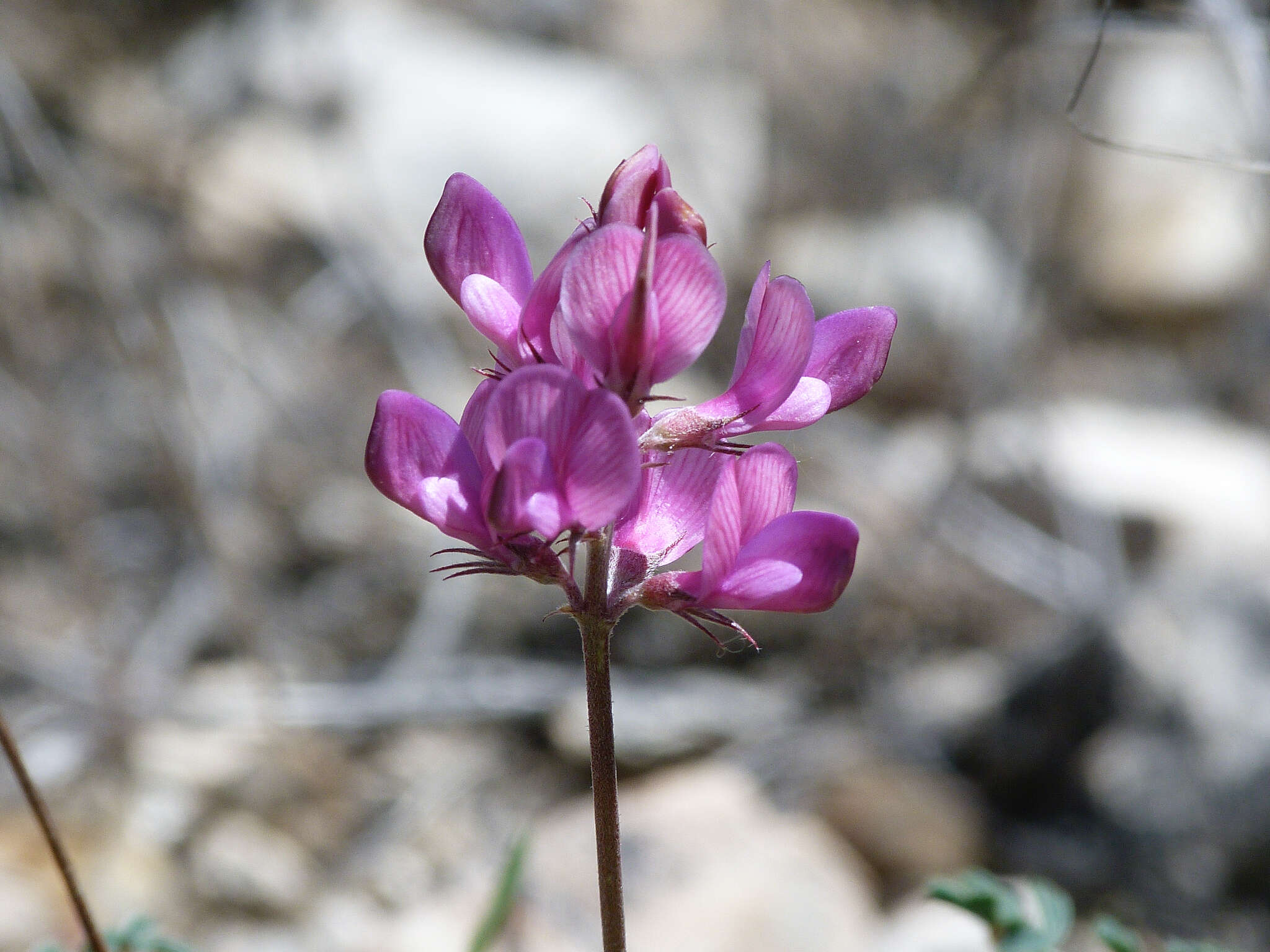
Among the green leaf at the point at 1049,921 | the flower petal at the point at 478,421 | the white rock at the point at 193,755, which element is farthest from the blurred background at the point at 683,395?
the flower petal at the point at 478,421

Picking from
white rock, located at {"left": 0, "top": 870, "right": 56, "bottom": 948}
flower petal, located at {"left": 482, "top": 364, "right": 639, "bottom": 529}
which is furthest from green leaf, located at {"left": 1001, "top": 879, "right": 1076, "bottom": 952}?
white rock, located at {"left": 0, "top": 870, "right": 56, "bottom": 948}

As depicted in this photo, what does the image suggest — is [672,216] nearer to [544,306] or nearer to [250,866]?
[544,306]

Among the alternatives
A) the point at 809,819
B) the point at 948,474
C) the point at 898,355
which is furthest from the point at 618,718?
the point at 898,355

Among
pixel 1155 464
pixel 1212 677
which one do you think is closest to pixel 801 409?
pixel 1212 677

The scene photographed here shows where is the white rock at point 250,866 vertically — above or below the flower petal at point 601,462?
below

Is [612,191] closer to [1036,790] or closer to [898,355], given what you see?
[1036,790]

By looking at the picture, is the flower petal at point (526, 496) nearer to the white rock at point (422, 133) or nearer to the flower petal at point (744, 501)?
the flower petal at point (744, 501)
